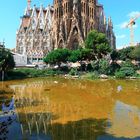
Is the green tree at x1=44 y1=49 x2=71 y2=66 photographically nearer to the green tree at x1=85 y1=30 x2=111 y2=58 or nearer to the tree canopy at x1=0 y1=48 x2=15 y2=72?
the green tree at x1=85 y1=30 x2=111 y2=58

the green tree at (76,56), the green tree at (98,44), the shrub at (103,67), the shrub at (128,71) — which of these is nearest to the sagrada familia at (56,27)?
the green tree at (98,44)

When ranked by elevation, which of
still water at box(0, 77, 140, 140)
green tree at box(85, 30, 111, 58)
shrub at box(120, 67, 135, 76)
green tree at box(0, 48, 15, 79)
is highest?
green tree at box(85, 30, 111, 58)

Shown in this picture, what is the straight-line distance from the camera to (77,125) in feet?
53.4

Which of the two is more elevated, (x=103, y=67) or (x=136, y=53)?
(x=136, y=53)

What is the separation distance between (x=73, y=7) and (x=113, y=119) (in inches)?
2683

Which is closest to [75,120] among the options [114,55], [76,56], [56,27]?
[76,56]

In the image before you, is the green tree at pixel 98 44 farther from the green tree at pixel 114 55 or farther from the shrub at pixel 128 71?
the shrub at pixel 128 71

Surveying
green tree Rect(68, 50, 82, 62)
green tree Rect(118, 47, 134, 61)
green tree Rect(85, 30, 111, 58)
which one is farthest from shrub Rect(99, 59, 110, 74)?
green tree Rect(118, 47, 134, 61)

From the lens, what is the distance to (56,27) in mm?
84562

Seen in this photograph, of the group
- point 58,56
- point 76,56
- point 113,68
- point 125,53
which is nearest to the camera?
point 113,68

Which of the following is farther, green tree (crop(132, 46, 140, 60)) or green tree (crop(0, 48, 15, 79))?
green tree (crop(132, 46, 140, 60))

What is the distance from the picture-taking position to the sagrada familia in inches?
3238

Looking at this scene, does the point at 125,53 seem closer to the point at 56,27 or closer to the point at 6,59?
the point at 56,27

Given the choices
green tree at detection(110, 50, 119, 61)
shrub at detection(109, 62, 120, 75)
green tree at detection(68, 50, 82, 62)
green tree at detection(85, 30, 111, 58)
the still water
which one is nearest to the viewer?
the still water
